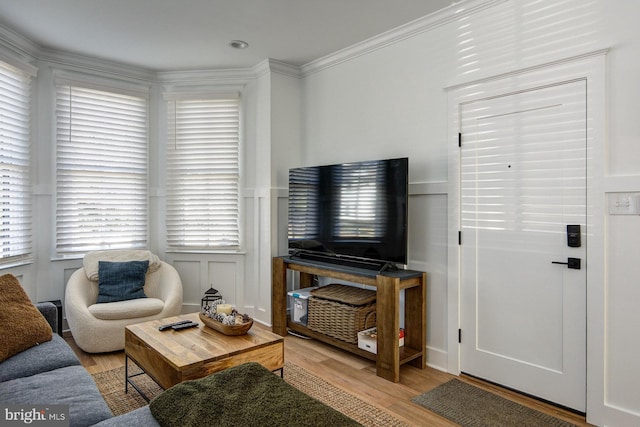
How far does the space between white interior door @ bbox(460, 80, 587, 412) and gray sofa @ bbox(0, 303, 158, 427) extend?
7.46ft

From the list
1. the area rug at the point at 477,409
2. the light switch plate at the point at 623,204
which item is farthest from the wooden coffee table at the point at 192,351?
the light switch plate at the point at 623,204

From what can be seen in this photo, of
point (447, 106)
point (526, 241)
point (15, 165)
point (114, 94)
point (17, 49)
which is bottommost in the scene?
point (526, 241)

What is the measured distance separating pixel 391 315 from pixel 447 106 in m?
1.62

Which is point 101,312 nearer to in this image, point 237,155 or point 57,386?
point 57,386

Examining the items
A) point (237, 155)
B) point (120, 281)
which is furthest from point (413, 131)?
point (120, 281)

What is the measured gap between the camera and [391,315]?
112 inches

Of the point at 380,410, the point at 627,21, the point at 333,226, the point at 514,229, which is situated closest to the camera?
the point at 627,21

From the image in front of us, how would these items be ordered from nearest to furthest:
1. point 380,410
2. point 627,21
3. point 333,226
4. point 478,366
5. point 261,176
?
point 627,21
point 380,410
point 478,366
point 333,226
point 261,176

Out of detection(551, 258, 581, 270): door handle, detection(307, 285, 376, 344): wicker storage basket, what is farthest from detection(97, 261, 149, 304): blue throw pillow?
detection(551, 258, 581, 270): door handle

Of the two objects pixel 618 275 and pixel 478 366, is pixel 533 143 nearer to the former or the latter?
pixel 618 275

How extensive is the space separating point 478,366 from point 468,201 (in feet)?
3.94

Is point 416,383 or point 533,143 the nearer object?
point 533,143

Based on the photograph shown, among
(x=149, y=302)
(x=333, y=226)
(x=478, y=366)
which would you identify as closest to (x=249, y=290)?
(x=149, y=302)

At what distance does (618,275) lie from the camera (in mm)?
2230
